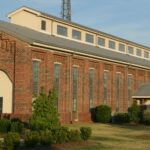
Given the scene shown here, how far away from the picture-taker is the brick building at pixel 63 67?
37.9m

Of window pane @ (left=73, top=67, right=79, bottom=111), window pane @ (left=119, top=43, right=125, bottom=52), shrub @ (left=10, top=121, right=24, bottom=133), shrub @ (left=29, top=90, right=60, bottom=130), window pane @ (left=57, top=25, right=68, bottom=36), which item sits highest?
window pane @ (left=119, top=43, right=125, bottom=52)

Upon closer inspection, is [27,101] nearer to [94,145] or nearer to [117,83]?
[94,145]

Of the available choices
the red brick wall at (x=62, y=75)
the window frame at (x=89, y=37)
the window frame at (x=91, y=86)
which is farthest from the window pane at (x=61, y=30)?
the window frame at (x=91, y=86)

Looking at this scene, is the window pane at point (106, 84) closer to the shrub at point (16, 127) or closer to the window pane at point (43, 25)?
the window pane at point (43, 25)

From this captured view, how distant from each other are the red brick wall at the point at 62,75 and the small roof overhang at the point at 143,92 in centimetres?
212

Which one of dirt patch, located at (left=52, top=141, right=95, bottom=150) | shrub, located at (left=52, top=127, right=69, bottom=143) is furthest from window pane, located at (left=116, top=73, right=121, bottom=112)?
shrub, located at (left=52, top=127, right=69, bottom=143)

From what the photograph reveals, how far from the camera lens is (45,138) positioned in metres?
22.1

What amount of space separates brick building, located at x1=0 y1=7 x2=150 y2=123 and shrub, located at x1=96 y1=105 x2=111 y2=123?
3.31 ft

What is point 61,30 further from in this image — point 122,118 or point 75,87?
point 122,118

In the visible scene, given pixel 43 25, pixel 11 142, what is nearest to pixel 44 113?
pixel 11 142

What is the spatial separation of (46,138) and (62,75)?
21.4 meters

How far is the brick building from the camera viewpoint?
3791cm

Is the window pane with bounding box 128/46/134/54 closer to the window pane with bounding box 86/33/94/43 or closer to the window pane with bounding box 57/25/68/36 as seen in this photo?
the window pane with bounding box 86/33/94/43

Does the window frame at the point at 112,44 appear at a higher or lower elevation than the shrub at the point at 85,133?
higher
